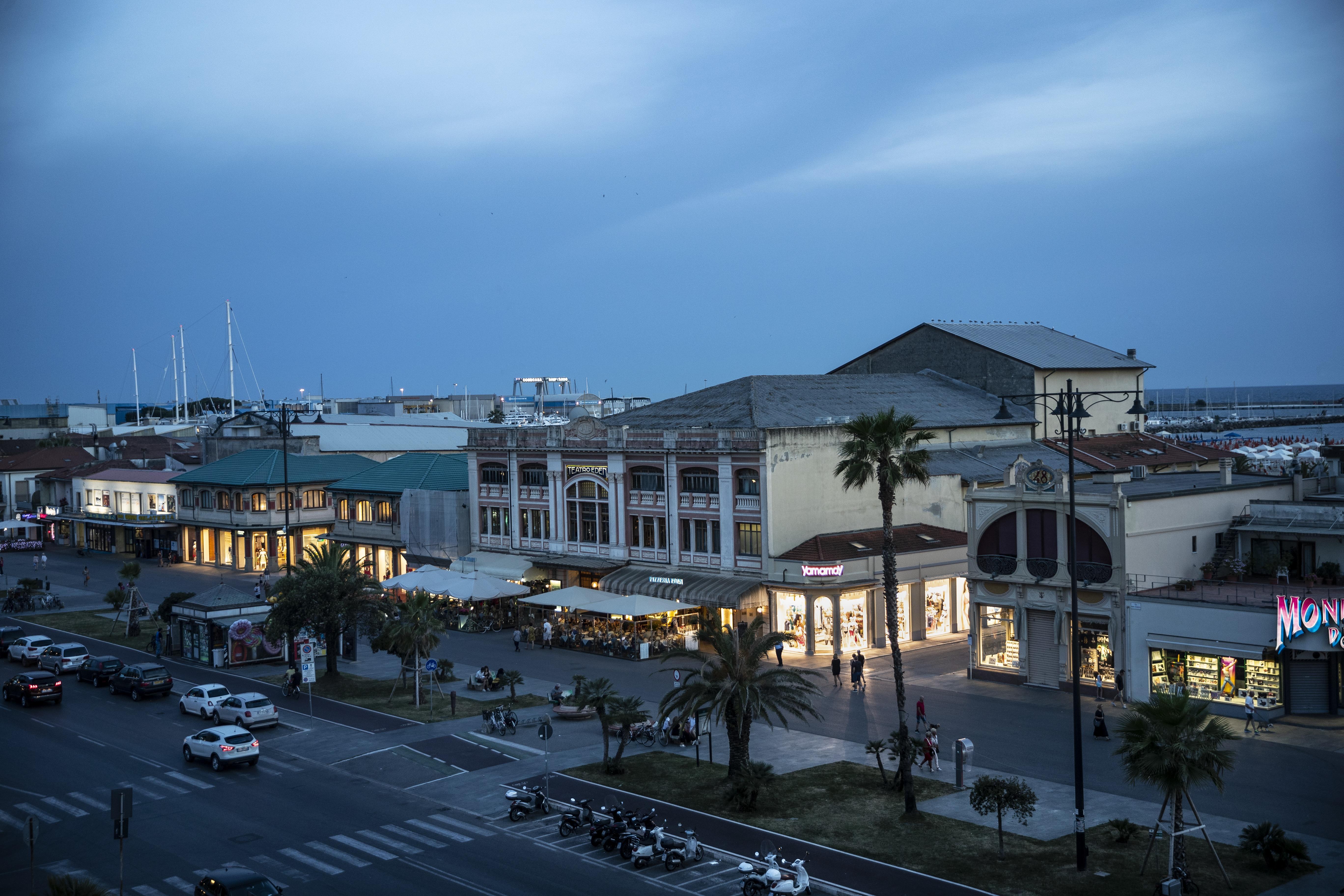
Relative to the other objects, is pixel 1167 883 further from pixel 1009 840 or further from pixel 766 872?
pixel 766 872

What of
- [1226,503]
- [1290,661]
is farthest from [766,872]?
[1226,503]

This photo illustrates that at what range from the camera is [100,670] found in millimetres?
50344

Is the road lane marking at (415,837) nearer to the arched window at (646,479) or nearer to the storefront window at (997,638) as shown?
the storefront window at (997,638)

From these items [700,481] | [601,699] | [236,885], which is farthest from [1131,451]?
[236,885]

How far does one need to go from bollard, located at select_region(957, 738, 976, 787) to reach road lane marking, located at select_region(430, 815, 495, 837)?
13042 millimetres

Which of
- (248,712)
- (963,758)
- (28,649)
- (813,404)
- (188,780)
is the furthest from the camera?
(813,404)

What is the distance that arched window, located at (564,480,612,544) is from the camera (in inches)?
2466

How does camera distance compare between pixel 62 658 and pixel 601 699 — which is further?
pixel 62 658

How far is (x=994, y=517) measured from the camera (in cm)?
4609

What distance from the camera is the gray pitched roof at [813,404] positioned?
59.9 meters

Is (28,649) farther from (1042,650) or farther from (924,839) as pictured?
(1042,650)

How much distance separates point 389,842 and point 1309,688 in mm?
29806

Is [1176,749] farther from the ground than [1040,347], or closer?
closer

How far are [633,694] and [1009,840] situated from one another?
796 inches
